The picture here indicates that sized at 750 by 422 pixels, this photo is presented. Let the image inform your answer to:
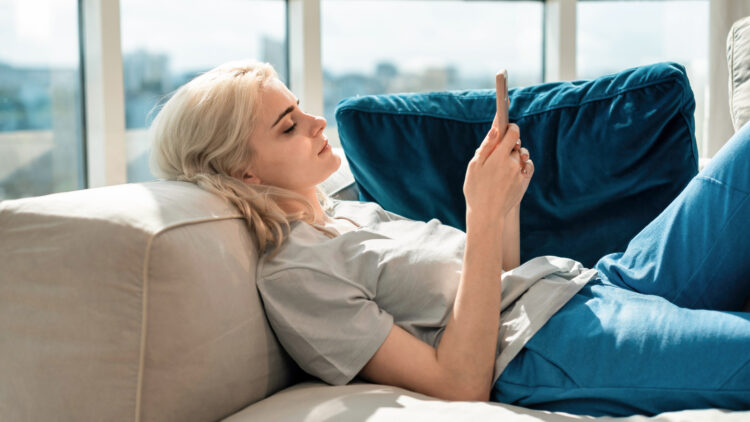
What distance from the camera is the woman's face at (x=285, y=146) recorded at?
1.35 meters

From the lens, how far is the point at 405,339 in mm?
1126

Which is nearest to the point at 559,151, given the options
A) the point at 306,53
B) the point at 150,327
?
the point at 150,327

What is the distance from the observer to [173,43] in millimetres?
2938

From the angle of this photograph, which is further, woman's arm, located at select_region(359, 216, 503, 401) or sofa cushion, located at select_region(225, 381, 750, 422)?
woman's arm, located at select_region(359, 216, 503, 401)

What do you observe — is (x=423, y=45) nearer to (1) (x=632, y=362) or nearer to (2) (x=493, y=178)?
(2) (x=493, y=178)

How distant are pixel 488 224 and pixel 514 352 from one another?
0.21m

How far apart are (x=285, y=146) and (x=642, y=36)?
10.7 feet

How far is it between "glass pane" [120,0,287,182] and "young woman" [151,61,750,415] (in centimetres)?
144

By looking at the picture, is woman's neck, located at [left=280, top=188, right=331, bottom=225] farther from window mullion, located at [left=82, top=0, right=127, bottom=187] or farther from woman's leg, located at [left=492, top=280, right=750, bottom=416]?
window mullion, located at [left=82, top=0, right=127, bottom=187]

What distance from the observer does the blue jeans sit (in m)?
1.02

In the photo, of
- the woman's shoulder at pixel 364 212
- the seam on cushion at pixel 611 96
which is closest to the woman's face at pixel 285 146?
the woman's shoulder at pixel 364 212

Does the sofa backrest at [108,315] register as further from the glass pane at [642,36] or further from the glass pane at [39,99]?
the glass pane at [642,36]

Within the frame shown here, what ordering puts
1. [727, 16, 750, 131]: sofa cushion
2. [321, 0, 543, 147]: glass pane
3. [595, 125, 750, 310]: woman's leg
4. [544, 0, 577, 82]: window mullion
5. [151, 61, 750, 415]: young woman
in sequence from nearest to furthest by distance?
[151, 61, 750, 415]: young woman
[595, 125, 750, 310]: woman's leg
[727, 16, 750, 131]: sofa cushion
[321, 0, 543, 147]: glass pane
[544, 0, 577, 82]: window mullion

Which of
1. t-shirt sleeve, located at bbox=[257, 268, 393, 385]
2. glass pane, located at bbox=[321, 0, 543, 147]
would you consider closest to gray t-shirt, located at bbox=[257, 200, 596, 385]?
t-shirt sleeve, located at bbox=[257, 268, 393, 385]
